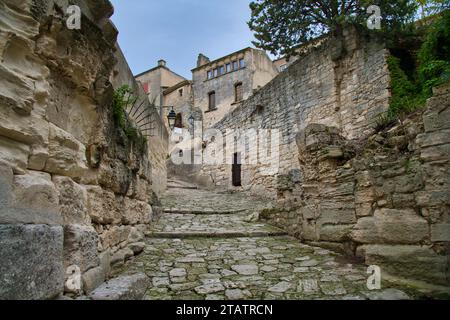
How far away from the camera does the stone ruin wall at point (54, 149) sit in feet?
4.87

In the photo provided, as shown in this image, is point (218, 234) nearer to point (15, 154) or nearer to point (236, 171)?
point (15, 154)

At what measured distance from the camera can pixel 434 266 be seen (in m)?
2.70

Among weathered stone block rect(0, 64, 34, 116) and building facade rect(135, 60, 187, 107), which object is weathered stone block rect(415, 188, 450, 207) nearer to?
weathered stone block rect(0, 64, 34, 116)

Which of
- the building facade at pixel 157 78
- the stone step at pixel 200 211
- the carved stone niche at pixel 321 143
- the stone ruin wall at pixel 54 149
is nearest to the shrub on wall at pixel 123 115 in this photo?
the stone ruin wall at pixel 54 149

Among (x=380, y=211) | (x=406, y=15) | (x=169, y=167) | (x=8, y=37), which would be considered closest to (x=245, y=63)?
(x=169, y=167)

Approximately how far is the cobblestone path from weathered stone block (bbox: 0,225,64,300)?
47.0 inches

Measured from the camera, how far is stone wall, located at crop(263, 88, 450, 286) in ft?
9.05

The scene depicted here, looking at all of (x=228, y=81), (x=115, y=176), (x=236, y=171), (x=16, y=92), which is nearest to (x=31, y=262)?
(x=16, y=92)

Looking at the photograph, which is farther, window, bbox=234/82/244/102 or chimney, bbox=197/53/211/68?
chimney, bbox=197/53/211/68

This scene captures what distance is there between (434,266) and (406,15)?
7.62 metres

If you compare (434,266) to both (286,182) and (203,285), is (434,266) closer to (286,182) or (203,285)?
(203,285)

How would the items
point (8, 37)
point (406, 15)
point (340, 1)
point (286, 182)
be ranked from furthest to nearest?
point (340, 1), point (406, 15), point (286, 182), point (8, 37)

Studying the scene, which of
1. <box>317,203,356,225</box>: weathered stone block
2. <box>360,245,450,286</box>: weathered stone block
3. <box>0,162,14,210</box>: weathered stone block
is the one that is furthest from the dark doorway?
<box>0,162,14,210</box>: weathered stone block

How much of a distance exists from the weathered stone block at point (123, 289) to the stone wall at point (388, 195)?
241cm
